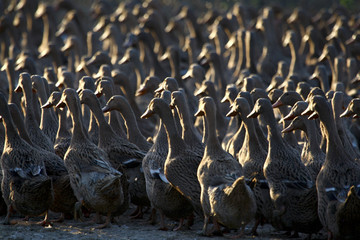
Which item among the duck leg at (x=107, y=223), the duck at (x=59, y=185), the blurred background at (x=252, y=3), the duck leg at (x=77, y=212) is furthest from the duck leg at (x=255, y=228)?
the blurred background at (x=252, y=3)

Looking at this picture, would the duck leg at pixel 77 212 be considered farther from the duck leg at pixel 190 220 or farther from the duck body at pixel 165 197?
the duck leg at pixel 190 220

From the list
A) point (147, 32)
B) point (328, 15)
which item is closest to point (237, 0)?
A: point (328, 15)

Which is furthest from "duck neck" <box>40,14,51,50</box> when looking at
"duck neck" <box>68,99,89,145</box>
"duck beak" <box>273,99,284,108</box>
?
"duck beak" <box>273,99,284,108</box>

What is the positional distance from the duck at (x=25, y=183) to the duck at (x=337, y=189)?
11.4 ft

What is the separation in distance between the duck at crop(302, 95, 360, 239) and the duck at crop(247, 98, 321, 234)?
0.37 m

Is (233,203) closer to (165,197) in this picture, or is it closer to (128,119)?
(165,197)

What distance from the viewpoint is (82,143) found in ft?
32.8

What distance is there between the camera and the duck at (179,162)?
9.37 m

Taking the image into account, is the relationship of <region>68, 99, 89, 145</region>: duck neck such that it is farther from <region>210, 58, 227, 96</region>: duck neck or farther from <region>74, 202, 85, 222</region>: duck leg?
<region>210, 58, 227, 96</region>: duck neck

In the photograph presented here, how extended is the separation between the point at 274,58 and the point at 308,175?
34.1ft

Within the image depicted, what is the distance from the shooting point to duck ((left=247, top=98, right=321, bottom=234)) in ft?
29.3

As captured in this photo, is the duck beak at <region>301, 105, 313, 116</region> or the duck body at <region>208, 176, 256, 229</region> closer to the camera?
the duck body at <region>208, 176, 256, 229</region>

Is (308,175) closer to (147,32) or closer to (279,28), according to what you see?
(147,32)

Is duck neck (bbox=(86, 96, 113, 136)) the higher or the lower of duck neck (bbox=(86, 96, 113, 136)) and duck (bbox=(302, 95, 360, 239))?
the higher
